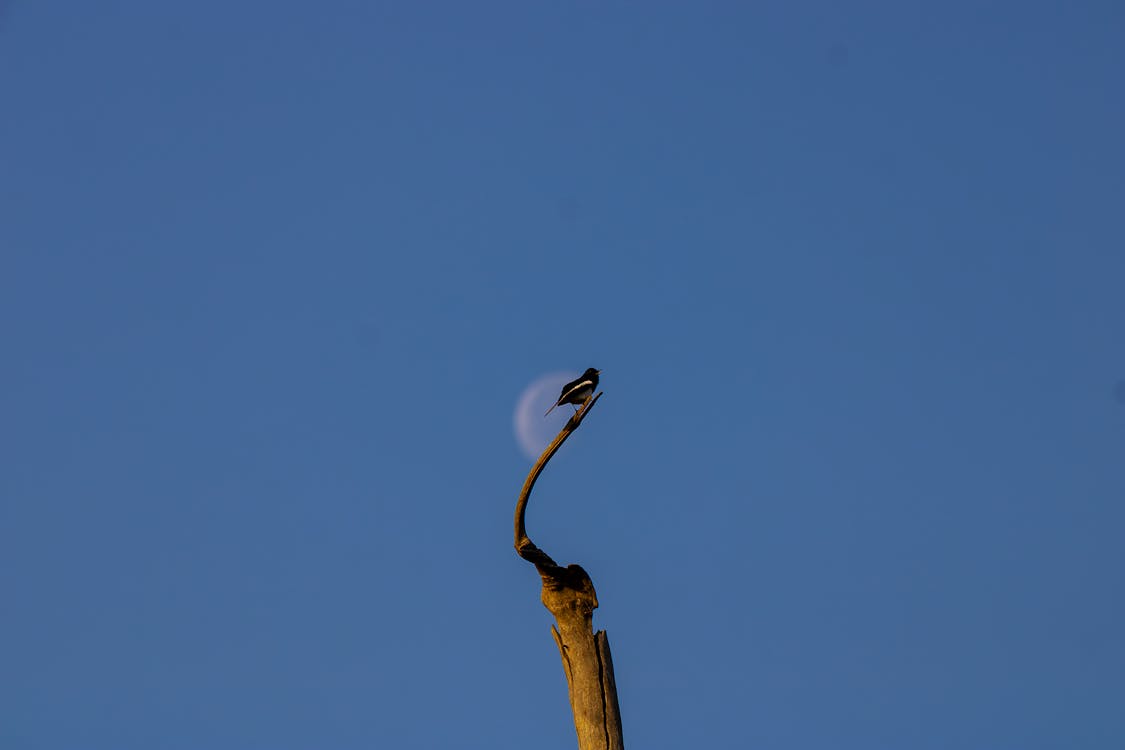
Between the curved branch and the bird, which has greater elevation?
the bird

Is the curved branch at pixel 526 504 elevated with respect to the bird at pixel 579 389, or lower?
lower

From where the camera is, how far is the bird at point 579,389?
10773mm

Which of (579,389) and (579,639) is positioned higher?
(579,389)

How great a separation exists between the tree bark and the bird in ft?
2.25

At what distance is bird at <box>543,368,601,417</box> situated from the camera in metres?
10.8

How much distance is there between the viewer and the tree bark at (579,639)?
32.1ft

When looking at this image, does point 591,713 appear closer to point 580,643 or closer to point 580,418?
point 580,643

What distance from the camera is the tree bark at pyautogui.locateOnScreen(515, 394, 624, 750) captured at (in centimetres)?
979

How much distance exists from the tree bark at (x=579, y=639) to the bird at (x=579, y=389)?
69 centimetres

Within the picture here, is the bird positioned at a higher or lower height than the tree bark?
higher

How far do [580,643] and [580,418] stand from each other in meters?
1.67

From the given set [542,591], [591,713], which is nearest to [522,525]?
[542,591]

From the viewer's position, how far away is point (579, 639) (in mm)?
9938

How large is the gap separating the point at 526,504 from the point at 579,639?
109 cm
